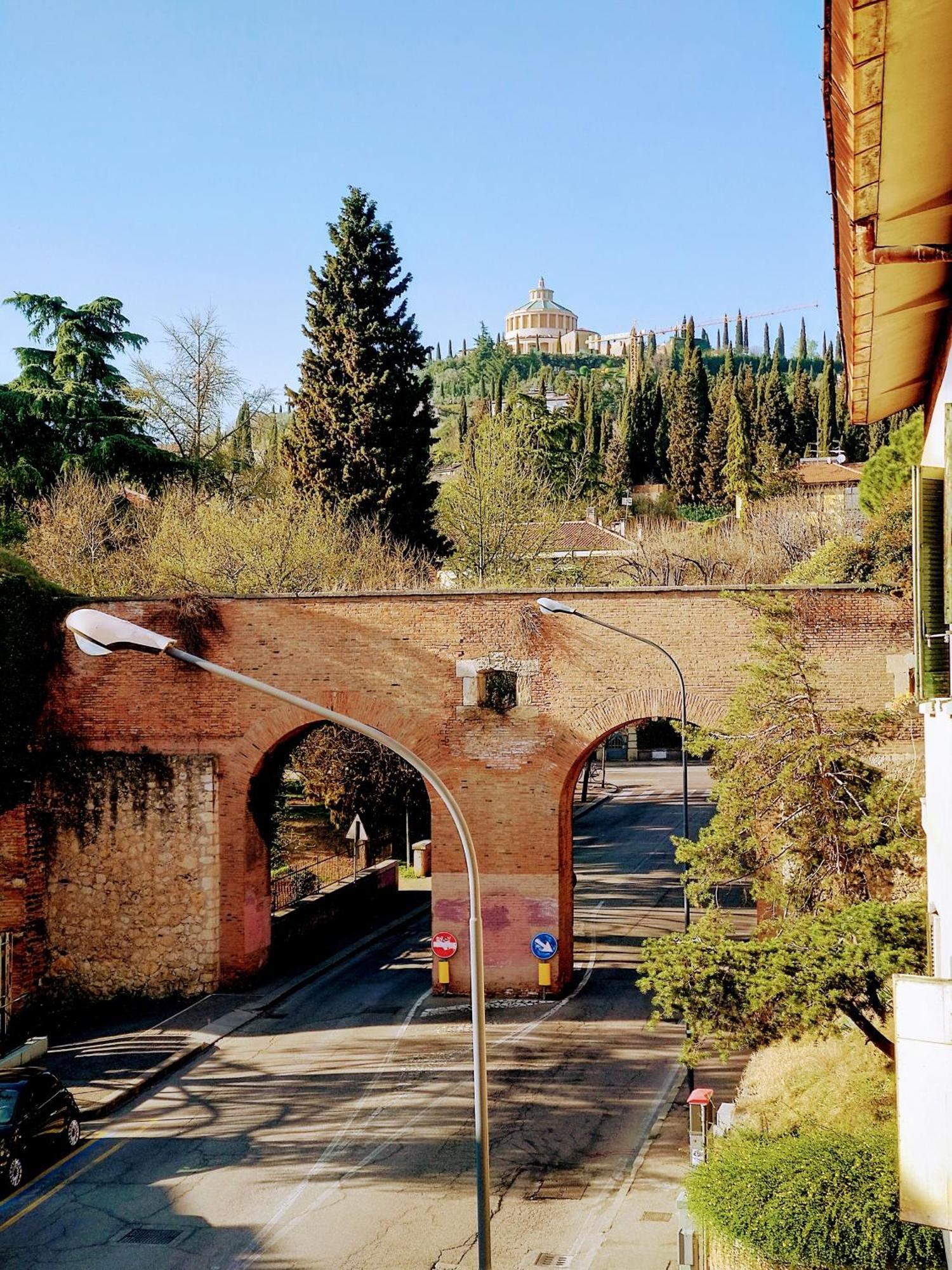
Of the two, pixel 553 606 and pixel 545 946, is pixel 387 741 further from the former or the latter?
pixel 545 946

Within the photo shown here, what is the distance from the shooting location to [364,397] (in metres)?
37.7

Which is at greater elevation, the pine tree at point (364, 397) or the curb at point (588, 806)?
the pine tree at point (364, 397)

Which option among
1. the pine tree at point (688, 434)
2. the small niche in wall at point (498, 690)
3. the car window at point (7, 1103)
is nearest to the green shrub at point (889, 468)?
the small niche in wall at point (498, 690)

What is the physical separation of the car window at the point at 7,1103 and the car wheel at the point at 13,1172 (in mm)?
435

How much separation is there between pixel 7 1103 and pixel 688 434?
7609 centimetres

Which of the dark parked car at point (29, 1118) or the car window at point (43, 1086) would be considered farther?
the car window at point (43, 1086)

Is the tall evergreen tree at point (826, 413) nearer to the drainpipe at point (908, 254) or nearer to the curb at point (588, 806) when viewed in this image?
the curb at point (588, 806)

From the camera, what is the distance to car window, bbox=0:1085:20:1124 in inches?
559

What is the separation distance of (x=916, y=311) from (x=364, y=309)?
3502cm

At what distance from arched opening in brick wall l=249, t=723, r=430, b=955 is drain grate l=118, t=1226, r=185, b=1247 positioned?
11.6m

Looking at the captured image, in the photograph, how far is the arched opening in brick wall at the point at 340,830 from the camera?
90.6ft

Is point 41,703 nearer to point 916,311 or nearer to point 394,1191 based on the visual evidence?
point 394,1191

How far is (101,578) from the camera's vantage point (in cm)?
3391

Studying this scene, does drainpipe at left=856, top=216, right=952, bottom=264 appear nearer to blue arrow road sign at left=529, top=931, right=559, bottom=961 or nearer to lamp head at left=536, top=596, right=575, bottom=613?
lamp head at left=536, top=596, right=575, bottom=613
